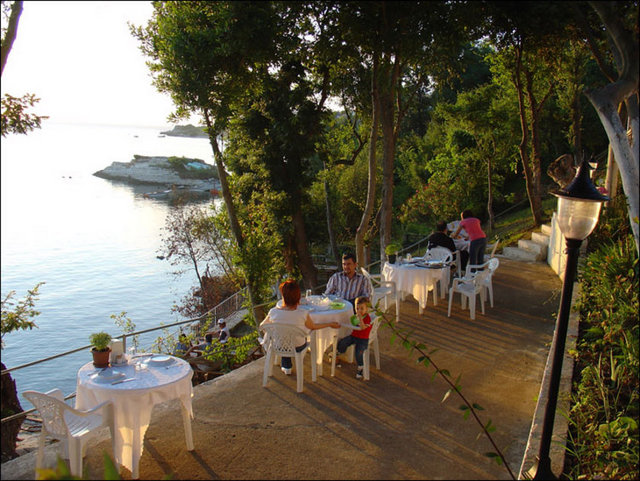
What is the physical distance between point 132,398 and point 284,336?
74.8 inches

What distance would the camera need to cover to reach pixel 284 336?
5.75 meters

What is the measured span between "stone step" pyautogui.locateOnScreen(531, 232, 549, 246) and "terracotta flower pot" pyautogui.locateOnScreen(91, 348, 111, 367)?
11.3 metres

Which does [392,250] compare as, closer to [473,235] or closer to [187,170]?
[473,235]

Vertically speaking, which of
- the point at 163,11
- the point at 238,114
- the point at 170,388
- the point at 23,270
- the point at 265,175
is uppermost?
the point at 163,11

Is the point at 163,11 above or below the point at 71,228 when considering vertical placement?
above

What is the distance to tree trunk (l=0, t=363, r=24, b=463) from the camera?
6.36m

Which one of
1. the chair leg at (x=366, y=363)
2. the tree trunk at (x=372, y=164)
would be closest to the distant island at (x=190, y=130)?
the tree trunk at (x=372, y=164)

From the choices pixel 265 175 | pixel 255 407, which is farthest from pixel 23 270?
pixel 255 407

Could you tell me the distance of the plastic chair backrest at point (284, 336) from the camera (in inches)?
225

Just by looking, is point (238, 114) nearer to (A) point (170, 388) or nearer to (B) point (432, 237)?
(B) point (432, 237)

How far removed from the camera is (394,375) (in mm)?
6273

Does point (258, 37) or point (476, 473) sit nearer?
point (476, 473)

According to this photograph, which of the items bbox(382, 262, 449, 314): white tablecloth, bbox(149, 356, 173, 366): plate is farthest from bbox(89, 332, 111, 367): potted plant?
bbox(382, 262, 449, 314): white tablecloth

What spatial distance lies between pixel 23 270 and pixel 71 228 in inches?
658
